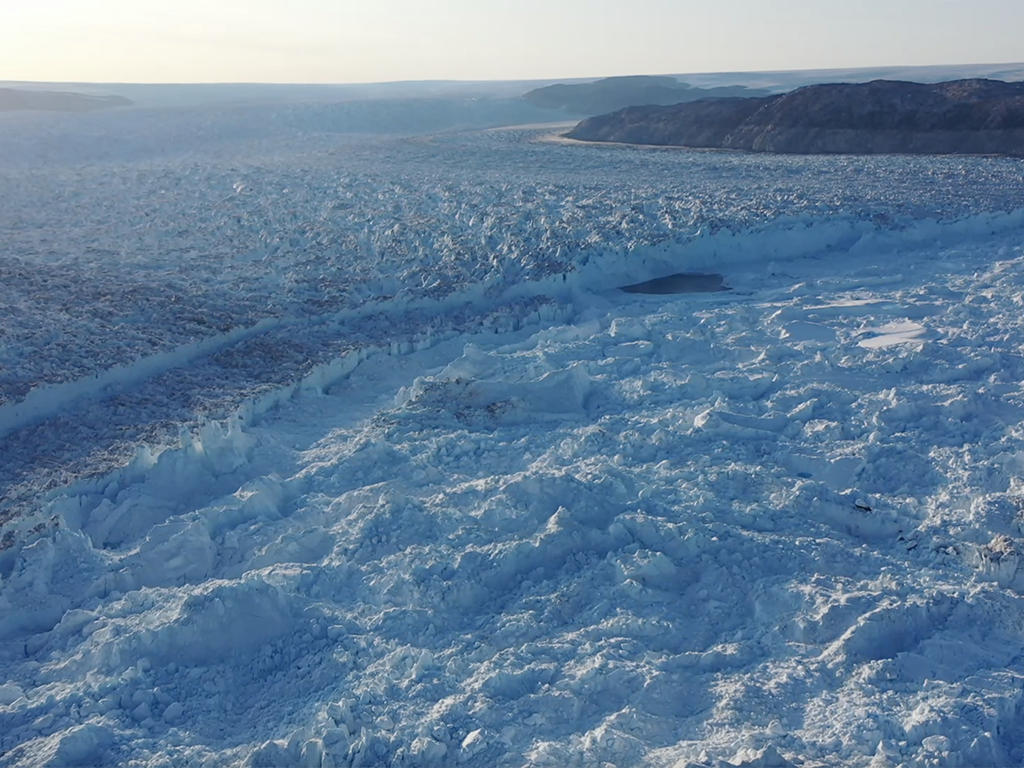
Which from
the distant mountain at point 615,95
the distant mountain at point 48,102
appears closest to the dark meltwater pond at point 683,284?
the distant mountain at point 48,102

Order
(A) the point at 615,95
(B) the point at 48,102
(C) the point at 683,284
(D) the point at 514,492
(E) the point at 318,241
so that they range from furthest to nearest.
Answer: (A) the point at 615,95, (B) the point at 48,102, (E) the point at 318,241, (C) the point at 683,284, (D) the point at 514,492

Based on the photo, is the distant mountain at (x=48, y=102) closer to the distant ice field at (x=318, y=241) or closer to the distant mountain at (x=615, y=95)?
the distant ice field at (x=318, y=241)

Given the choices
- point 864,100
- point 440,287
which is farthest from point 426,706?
point 864,100

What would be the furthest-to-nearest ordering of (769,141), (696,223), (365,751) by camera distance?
(769,141)
(696,223)
(365,751)

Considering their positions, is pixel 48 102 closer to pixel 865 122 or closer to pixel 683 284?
pixel 865 122

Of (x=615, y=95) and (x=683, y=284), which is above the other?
(x=615, y=95)

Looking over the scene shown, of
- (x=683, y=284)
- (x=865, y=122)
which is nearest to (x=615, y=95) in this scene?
(x=865, y=122)

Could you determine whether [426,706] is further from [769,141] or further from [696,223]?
[769,141]
